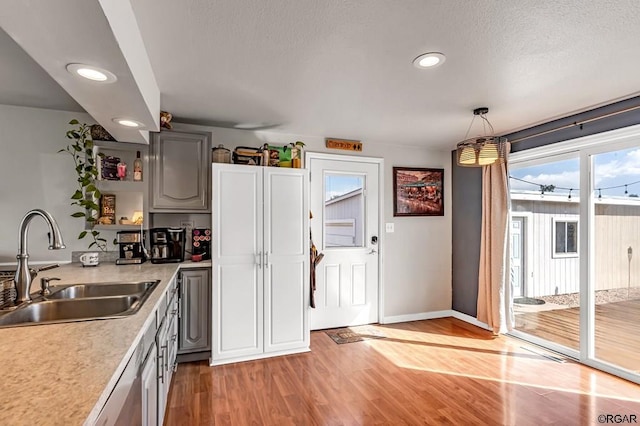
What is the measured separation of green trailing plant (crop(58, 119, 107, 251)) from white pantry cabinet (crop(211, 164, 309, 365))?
0.98 meters

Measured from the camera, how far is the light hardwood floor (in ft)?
7.22

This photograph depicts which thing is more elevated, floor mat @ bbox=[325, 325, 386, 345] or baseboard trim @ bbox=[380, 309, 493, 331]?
baseboard trim @ bbox=[380, 309, 493, 331]

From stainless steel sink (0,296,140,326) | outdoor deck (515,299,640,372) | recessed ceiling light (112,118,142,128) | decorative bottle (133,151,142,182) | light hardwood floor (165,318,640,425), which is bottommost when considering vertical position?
light hardwood floor (165,318,640,425)

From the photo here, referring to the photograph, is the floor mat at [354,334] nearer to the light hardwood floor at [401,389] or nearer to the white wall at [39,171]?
the light hardwood floor at [401,389]

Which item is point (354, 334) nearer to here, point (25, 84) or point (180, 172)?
point (180, 172)

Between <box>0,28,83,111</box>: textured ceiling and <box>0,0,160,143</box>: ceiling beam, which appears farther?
<box>0,28,83,111</box>: textured ceiling

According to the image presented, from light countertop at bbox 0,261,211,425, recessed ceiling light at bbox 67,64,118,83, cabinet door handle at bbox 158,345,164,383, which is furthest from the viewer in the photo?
cabinet door handle at bbox 158,345,164,383

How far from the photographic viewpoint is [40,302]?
1626 mm

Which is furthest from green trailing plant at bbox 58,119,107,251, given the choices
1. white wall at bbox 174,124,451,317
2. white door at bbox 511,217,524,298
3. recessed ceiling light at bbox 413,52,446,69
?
white door at bbox 511,217,524,298

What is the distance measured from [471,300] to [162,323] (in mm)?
3708

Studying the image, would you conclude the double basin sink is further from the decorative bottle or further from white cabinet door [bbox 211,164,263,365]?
the decorative bottle

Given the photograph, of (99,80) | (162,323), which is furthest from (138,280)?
(99,80)

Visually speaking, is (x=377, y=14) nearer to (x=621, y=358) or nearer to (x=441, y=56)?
(x=441, y=56)

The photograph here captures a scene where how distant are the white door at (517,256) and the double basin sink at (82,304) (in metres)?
3.60
